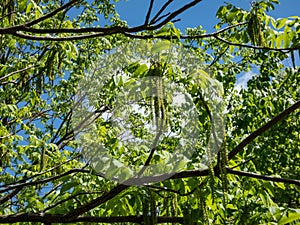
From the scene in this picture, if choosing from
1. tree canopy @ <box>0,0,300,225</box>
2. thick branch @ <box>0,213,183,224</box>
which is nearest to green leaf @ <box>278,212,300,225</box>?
tree canopy @ <box>0,0,300,225</box>

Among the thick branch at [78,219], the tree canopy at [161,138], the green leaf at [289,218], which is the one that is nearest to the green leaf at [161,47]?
the tree canopy at [161,138]

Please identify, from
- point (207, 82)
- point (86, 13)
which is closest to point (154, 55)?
point (207, 82)

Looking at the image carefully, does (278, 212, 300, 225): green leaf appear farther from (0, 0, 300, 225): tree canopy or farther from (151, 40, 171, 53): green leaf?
(151, 40, 171, 53): green leaf

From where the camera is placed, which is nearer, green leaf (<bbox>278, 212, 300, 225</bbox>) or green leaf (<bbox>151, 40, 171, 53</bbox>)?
green leaf (<bbox>151, 40, 171, 53</bbox>)

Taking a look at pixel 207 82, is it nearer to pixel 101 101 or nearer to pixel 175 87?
pixel 175 87

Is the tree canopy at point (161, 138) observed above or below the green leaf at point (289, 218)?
above

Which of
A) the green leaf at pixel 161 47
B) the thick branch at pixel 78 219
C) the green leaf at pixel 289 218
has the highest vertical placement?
the green leaf at pixel 161 47

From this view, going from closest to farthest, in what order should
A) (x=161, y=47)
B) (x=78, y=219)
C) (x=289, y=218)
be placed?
(x=161, y=47), (x=289, y=218), (x=78, y=219)

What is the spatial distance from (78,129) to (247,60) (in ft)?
17.4

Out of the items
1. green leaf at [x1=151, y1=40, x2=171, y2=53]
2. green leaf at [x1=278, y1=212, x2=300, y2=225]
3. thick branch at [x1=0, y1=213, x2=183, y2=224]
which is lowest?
green leaf at [x1=278, y1=212, x2=300, y2=225]

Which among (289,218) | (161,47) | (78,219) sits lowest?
(289,218)

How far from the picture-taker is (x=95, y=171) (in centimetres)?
273

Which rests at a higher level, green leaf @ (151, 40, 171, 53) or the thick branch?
green leaf @ (151, 40, 171, 53)

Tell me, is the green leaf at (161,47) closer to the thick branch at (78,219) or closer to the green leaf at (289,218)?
the thick branch at (78,219)
